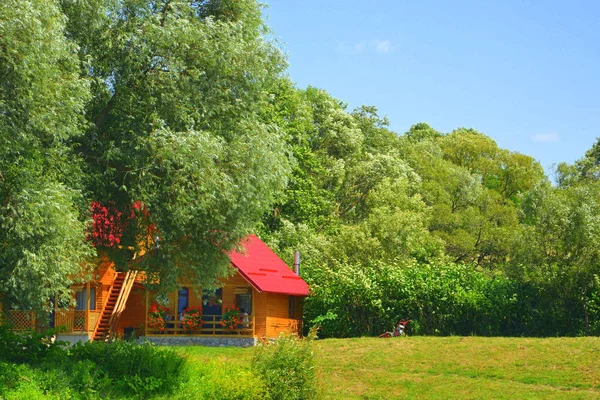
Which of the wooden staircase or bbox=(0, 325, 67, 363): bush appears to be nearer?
bbox=(0, 325, 67, 363): bush

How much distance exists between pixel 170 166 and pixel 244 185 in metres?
2.25

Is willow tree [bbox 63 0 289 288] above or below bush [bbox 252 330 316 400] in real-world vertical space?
above

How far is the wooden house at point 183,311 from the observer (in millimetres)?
38656

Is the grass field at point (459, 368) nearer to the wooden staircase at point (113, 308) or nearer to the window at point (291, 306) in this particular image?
the wooden staircase at point (113, 308)

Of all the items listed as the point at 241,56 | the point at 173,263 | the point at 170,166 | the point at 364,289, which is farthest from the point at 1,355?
the point at 364,289

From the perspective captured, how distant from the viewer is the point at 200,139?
918 inches

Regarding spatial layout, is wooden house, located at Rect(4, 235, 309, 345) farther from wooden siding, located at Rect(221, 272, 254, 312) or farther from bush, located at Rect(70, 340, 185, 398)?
bush, located at Rect(70, 340, 185, 398)

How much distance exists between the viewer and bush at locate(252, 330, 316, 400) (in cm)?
2281

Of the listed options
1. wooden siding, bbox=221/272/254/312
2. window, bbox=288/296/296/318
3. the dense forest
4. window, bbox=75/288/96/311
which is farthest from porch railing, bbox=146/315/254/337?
the dense forest

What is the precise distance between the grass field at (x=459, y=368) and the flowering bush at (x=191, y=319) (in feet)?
14.2

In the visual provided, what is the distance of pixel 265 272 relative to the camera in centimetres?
4088

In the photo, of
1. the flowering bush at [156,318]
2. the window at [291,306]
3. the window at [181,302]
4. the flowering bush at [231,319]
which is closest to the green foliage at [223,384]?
the flowering bush at [231,319]

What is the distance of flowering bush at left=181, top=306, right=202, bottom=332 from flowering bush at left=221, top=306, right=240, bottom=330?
1.13 meters

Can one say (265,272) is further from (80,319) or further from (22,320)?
(22,320)
